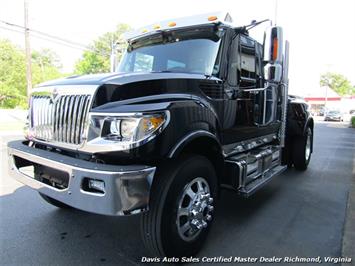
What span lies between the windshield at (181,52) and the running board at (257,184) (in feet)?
4.61

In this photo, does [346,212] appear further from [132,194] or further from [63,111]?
[63,111]

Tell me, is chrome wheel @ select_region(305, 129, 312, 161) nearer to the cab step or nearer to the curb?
the cab step

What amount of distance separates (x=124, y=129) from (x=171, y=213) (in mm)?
822

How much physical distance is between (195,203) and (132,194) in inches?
32.4

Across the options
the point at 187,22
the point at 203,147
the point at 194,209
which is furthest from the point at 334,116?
the point at 194,209

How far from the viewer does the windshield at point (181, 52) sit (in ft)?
10.8

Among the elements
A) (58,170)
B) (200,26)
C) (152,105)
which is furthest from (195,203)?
(200,26)

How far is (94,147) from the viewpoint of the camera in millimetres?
2271

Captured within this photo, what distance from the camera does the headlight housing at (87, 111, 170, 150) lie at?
219 centimetres

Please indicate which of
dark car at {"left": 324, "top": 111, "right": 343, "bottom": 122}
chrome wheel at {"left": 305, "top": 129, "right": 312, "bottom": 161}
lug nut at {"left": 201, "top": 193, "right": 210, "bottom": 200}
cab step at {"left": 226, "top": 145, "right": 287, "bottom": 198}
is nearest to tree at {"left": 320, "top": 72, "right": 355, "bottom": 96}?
dark car at {"left": 324, "top": 111, "right": 343, "bottom": 122}

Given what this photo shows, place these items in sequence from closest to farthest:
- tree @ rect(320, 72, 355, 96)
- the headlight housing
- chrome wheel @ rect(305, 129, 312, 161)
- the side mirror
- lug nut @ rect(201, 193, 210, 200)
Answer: the headlight housing
lug nut @ rect(201, 193, 210, 200)
the side mirror
chrome wheel @ rect(305, 129, 312, 161)
tree @ rect(320, 72, 355, 96)

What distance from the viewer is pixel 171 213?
2457 millimetres

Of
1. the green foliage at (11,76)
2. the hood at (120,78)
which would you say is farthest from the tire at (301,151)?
the green foliage at (11,76)

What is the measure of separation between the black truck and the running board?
0.02 meters
